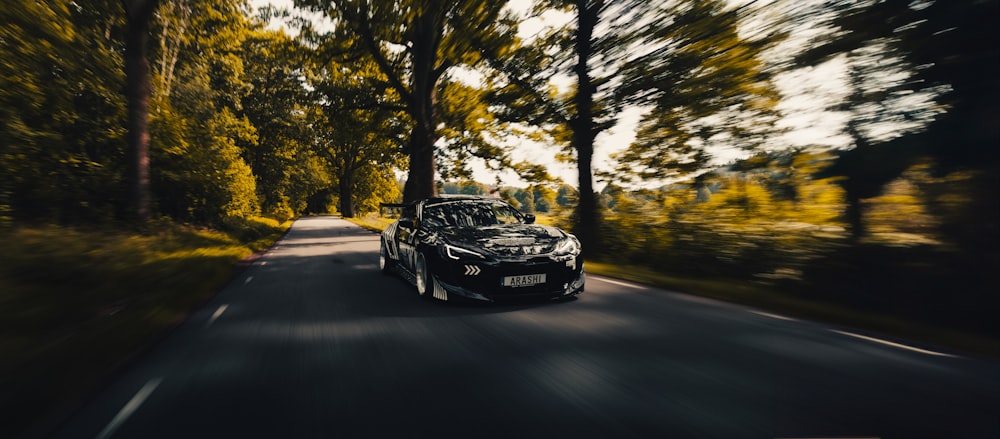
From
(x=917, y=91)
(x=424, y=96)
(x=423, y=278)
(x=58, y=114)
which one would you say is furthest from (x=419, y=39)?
(x=917, y=91)

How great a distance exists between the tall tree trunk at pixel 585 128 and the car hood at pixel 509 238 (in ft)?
18.6

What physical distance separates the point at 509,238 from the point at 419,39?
51.0 feet

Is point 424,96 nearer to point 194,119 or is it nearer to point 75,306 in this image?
point 194,119

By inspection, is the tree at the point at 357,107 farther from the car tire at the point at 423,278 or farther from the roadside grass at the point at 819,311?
the roadside grass at the point at 819,311

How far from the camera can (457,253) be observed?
19.5 feet

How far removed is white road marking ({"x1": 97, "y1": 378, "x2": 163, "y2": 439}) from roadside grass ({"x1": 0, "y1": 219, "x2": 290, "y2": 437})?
0.39m

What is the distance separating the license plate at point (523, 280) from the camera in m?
5.72

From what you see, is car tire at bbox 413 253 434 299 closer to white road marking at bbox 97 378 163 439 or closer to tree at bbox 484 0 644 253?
white road marking at bbox 97 378 163 439

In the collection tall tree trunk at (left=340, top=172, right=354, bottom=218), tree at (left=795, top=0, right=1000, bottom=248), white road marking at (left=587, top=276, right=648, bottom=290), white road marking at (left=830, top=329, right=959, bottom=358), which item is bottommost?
white road marking at (left=830, top=329, right=959, bottom=358)

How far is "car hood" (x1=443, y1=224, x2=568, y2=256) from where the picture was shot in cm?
587

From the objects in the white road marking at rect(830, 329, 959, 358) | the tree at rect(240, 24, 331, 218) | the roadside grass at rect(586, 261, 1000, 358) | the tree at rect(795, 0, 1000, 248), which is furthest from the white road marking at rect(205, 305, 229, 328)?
the tree at rect(240, 24, 331, 218)

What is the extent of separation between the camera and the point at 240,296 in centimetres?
725

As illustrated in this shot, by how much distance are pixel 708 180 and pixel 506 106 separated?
22.4 feet

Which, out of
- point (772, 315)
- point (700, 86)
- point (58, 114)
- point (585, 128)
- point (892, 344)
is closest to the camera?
point (892, 344)
